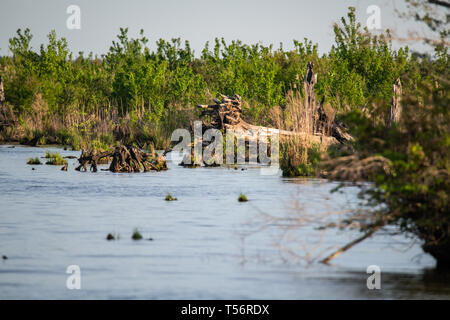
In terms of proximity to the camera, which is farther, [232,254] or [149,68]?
[149,68]

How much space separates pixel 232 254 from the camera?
1229 centimetres

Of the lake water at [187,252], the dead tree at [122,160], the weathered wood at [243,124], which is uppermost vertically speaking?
the weathered wood at [243,124]

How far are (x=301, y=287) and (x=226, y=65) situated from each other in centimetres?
4923

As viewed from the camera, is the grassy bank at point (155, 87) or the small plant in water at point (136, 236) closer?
the small plant in water at point (136, 236)

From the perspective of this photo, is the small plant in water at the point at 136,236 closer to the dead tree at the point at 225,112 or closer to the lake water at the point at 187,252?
the lake water at the point at 187,252

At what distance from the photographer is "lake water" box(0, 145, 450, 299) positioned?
1000 cm

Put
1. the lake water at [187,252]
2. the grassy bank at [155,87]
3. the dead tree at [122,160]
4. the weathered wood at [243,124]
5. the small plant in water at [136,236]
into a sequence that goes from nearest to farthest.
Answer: the lake water at [187,252]
the small plant in water at [136,236]
the dead tree at [122,160]
the weathered wood at [243,124]
the grassy bank at [155,87]

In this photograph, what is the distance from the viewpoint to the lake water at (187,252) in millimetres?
10000

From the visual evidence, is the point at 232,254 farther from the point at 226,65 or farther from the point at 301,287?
the point at 226,65

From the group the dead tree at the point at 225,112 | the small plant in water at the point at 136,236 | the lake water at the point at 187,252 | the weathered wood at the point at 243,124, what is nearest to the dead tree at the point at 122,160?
the weathered wood at the point at 243,124

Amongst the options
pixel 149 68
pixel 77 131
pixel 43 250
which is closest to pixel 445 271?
pixel 43 250

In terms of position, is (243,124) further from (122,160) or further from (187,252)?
(187,252)

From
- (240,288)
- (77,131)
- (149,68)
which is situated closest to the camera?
(240,288)
